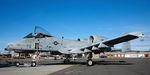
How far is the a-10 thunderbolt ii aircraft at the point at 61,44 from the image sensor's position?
16.7 meters

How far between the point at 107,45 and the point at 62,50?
634 cm

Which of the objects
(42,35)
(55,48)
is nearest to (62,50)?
(55,48)

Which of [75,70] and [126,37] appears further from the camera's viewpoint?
[126,37]

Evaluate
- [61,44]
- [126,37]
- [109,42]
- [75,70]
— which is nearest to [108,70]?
[75,70]

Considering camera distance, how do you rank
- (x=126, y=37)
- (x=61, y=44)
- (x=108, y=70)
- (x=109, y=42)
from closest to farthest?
1. (x=108, y=70)
2. (x=126, y=37)
3. (x=109, y=42)
4. (x=61, y=44)

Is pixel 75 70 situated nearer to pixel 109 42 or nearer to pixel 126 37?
pixel 109 42

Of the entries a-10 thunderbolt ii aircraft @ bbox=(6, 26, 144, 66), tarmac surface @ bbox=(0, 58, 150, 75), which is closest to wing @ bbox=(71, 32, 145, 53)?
a-10 thunderbolt ii aircraft @ bbox=(6, 26, 144, 66)

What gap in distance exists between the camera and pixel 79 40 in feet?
75.7

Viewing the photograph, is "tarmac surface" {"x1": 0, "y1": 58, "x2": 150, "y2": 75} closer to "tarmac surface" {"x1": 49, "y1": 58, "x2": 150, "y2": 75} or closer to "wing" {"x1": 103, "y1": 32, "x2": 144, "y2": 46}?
"tarmac surface" {"x1": 49, "y1": 58, "x2": 150, "y2": 75}

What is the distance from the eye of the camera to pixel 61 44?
1988 cm

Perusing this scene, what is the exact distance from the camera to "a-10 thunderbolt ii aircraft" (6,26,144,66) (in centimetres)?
1669

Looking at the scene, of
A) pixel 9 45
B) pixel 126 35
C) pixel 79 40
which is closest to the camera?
pixel 126 35

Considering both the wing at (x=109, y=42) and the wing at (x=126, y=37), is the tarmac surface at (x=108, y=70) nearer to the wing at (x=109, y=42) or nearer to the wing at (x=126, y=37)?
the wing at (x=109, y=42)

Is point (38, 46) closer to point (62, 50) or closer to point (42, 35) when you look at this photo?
point (42, 35)
